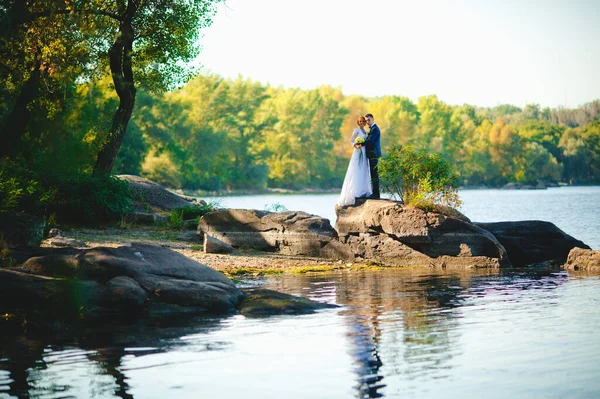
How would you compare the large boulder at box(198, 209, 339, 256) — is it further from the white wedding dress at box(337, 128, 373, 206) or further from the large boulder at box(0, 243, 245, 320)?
the large boulder at box(0, 243, 245, 320)

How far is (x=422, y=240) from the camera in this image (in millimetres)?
19609

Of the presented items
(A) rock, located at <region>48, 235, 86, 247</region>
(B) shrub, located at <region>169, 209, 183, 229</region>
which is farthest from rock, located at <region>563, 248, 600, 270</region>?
(B) shrub, located at <region>169, 209, 183, 229</region>

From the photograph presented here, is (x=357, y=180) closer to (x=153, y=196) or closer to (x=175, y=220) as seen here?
(x=175, y=220)

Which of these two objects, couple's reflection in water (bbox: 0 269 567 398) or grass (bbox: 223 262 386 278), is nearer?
couple's reflection in water (bbox: 0 269 567 398)

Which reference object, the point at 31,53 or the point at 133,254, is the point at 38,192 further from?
the point at 133,254

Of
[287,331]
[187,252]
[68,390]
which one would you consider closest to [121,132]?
[187,252]

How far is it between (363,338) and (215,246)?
10138mm

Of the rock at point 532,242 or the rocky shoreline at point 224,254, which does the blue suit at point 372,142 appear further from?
the rock at point 532,242

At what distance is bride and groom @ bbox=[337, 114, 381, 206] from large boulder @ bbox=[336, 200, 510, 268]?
1.37m

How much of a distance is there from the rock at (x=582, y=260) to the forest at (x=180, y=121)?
6819mm

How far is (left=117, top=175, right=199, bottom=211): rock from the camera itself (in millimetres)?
27359

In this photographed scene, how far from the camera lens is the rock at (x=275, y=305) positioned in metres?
12.5

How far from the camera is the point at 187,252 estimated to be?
770 inches

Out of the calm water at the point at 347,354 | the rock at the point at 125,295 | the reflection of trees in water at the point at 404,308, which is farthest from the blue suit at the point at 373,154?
the rock at the point at 125,295
